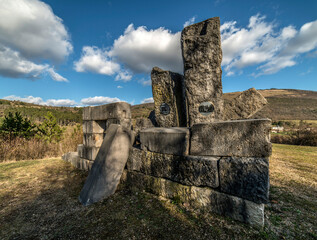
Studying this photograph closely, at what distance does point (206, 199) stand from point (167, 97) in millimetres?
2500

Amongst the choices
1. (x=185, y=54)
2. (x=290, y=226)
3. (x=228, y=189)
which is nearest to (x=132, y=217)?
(x=228, y=189)

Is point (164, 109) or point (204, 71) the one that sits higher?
point (204, 71)

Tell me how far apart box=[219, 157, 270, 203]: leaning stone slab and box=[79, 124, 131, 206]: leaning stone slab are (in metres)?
1.89

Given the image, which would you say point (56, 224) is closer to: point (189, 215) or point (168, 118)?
point (189, 215)

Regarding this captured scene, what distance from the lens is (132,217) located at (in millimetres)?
2096

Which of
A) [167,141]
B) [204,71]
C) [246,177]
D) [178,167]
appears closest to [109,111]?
[167,141]

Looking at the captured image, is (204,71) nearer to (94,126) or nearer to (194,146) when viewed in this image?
(194,146)

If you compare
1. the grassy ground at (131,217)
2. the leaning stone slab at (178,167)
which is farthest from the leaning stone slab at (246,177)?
the grassy ground at (131,217)

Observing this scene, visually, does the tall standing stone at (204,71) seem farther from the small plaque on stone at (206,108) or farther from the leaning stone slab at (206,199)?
the leaning stone slab at (206,199)

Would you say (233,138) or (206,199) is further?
(206,199)

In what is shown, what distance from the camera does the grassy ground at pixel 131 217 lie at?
5.79 feet

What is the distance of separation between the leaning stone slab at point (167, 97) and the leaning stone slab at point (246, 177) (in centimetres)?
199

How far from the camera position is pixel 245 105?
3.77 metres

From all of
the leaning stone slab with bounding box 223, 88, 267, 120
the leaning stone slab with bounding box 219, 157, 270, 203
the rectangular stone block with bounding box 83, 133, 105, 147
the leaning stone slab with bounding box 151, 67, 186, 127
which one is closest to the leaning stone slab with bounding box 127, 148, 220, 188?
the leaning stone slab with bounding box 219, 157, 270, 203
